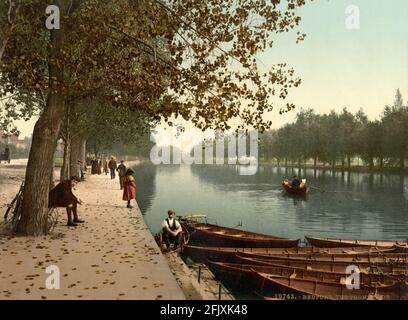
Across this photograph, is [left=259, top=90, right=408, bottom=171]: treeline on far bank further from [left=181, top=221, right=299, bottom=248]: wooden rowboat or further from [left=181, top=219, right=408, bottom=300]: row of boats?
[left=181, top=219, right=408, bottom=300]: row of boats

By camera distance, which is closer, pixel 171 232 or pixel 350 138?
pixel 171 232

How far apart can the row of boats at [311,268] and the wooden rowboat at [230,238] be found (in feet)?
0.16

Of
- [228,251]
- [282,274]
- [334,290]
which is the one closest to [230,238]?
[228,251]

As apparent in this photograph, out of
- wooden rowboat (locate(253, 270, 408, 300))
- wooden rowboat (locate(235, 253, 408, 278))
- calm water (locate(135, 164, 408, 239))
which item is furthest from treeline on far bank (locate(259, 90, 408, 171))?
wooden rowboat (locate(253, 270, 408, 300))

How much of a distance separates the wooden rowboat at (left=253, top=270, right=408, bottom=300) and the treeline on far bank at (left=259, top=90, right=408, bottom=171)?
61.7m

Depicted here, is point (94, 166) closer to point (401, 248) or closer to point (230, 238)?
point (230, 238)

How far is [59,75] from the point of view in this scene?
1316 cm

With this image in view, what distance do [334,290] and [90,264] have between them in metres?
8.05

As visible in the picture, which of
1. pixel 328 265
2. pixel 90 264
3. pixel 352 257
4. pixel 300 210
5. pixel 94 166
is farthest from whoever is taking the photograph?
pixel 94 166

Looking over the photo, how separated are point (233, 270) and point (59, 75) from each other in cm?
937

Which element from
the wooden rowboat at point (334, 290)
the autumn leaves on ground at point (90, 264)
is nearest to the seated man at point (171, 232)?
the autumn leaves on ground at point (90, 264)

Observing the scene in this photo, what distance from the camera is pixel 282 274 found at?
49.9 feet

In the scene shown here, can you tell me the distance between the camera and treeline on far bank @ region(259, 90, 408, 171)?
7994cm
